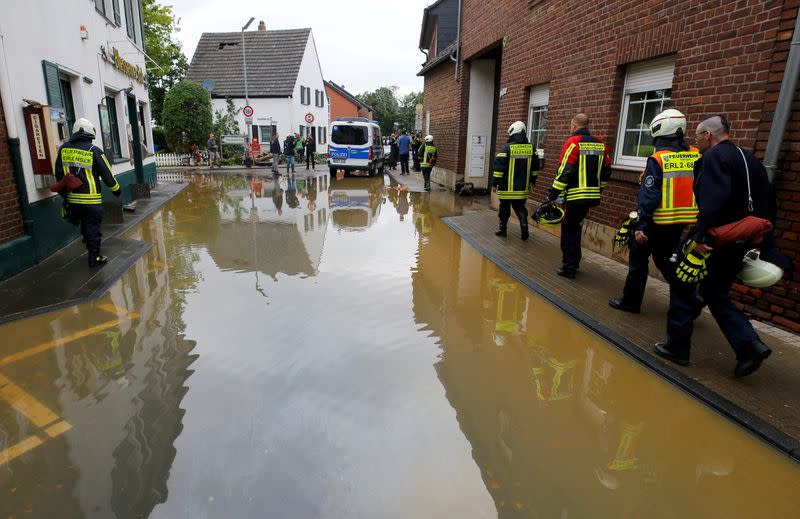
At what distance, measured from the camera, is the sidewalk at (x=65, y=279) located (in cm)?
495

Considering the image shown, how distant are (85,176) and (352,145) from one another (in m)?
14.2

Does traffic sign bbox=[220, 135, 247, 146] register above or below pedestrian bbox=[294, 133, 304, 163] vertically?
above

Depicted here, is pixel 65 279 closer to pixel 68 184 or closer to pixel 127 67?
pixel 68 184

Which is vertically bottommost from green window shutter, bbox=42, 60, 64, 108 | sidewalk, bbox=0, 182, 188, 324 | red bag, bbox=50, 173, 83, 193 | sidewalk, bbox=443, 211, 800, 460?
sidewalk, bbox=0, 182, 188, 324

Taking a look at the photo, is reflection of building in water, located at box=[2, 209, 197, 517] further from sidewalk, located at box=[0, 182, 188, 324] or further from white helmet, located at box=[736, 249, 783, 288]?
white helmet, located at box=[736, 249, 783, 288]

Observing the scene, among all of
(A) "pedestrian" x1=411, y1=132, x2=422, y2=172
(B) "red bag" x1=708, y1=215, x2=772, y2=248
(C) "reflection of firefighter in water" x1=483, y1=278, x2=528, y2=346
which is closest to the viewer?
(B) "red bag" x1=708, y1=215, x2=772, y2=248

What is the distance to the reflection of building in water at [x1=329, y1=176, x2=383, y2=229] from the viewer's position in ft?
33.0

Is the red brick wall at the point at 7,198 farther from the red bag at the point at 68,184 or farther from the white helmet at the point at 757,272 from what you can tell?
the white helmet at the point at 757,272

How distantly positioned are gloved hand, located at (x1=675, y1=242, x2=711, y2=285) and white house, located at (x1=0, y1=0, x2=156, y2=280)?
6.89 metres

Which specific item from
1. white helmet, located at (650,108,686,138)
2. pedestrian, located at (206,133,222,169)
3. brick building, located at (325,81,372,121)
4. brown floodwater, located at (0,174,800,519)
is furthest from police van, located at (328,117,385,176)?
brick building, located at (325,81,372,121)

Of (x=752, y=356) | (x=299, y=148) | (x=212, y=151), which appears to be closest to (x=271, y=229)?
(x=752, y=356)

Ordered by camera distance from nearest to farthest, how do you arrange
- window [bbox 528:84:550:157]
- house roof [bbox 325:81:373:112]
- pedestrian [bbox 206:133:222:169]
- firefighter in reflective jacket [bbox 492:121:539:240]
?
firefighter in reflective jacket [bbox 492:121:539:240] → window [bbox 528:84:550:157] → pedestrian [bbox 206:133:222:169] → house roof [bbox 325:81:373:112]

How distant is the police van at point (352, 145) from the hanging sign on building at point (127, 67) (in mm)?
7235

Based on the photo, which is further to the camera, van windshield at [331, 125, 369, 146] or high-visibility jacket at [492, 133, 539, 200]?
van windshield at [331, 125, 369, 146]
